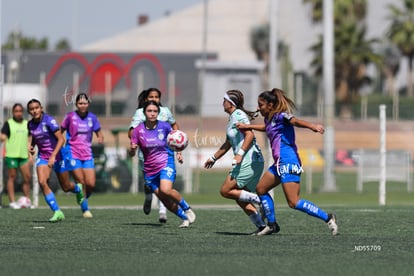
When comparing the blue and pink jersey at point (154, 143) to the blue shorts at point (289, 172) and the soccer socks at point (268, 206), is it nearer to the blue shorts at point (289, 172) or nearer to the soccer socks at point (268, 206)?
the soccer socks at point (268, 206)

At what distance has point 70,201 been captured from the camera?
28.5m

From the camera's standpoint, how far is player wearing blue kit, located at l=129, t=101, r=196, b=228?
647 inches

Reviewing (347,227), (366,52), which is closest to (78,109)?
(347,227)

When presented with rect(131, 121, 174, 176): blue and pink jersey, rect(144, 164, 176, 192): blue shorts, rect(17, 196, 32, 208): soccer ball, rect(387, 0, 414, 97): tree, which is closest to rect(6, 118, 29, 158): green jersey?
rect(17, 196, 32, 208): soccer ball

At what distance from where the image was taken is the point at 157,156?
1655cm

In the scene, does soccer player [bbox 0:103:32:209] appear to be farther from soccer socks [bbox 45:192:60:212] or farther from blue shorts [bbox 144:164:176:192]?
blue shorts [bbox 144:164:176:192]

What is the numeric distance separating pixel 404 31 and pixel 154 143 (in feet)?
193

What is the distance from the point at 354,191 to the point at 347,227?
62.4 feet

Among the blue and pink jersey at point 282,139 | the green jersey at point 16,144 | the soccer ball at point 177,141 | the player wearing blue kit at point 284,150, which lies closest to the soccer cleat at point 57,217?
the soccer ball at point 177,141

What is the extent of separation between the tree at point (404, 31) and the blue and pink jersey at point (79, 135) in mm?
53875

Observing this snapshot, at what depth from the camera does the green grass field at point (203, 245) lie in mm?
11414

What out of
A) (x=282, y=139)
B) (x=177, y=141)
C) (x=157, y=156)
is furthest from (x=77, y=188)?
(x=282, y=139)

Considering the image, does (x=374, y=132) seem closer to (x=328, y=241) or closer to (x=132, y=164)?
(x=132, y=164)

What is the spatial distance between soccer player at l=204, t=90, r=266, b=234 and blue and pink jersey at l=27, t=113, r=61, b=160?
3510mm
